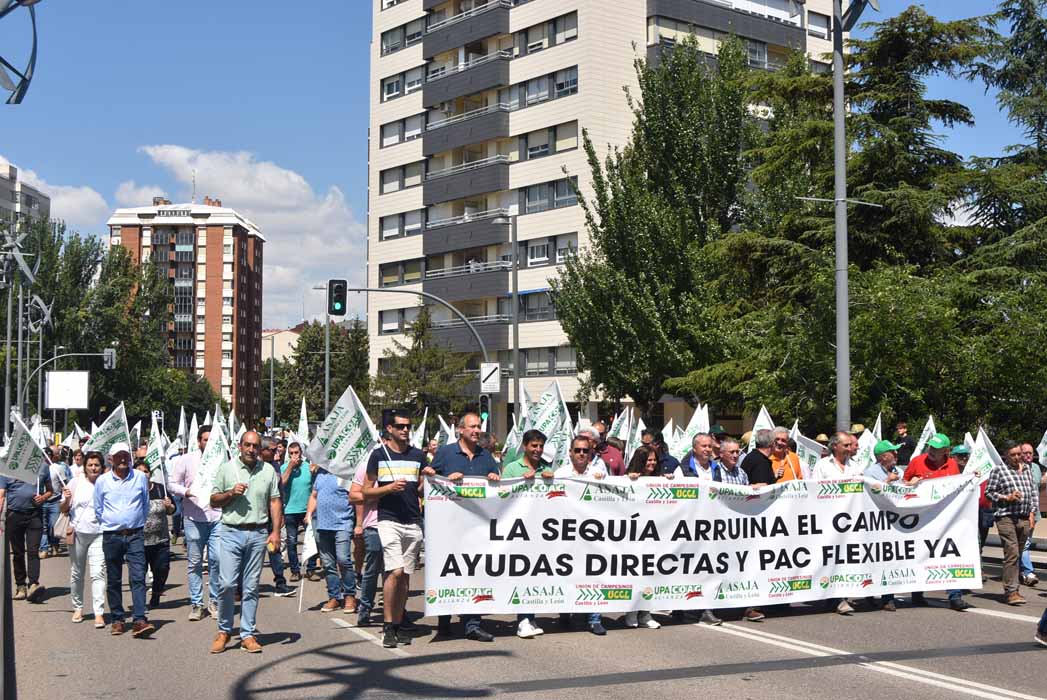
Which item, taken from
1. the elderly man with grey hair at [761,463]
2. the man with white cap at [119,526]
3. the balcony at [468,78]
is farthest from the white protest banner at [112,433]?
the balcony at [468,78]

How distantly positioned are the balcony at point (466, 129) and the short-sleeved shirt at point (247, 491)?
4620cm

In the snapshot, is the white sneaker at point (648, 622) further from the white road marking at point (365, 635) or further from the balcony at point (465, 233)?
the balcony at point (465, 233)

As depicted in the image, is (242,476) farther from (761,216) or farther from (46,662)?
(761,216)

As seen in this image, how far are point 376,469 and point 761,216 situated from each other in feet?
82.6

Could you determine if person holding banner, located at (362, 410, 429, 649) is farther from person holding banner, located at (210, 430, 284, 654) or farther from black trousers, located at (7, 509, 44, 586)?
black trousers, located at (7, 509, 44, 586)

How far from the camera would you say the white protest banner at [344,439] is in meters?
11.0

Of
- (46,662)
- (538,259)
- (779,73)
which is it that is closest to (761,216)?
(779,73)

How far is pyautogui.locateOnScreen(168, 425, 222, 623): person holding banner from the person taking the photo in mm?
11898

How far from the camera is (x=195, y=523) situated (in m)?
12.4

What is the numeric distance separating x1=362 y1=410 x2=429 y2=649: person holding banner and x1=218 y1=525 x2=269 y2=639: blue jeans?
1.02 m

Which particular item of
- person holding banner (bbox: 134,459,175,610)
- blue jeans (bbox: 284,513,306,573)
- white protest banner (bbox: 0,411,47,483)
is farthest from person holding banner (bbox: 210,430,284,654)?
blue jeans (bbox: 284,513,306,573)

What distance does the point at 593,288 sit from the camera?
37031mm

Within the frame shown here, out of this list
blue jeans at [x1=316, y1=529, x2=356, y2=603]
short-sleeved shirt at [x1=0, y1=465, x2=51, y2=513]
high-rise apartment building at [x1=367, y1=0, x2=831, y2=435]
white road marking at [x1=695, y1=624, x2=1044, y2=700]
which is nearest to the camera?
white road marking at [x1=695, y1=624, x2=1044, y2=700]

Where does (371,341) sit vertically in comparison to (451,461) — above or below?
above
